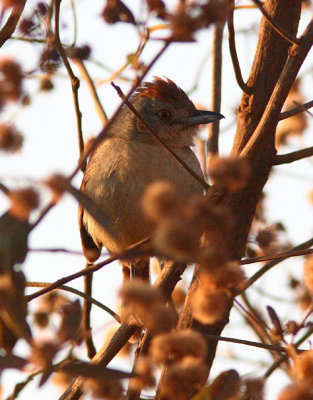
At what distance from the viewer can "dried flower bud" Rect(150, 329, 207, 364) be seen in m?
1.98

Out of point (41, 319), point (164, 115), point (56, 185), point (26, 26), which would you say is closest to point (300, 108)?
point (26, 26)

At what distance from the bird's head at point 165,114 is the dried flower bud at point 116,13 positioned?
289 centimetres

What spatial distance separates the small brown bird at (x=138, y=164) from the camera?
532cm

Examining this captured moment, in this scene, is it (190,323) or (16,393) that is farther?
(190,323)

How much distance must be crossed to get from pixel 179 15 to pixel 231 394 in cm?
117

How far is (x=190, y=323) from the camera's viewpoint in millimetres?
4414

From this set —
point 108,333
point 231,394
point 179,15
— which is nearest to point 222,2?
point 179,15

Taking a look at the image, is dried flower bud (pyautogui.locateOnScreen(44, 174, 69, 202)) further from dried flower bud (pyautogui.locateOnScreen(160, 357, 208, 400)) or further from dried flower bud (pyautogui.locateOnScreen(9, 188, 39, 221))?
dried flower bud (pyautogui.locateOnScreen(160, 357, 208, 400))

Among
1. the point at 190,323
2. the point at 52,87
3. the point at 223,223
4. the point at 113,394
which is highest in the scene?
the point at 52,87

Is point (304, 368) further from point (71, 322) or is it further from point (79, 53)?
point (79, 53)

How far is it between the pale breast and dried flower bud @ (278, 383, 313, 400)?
10.8 feet

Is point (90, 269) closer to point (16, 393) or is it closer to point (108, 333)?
point (16, 393)

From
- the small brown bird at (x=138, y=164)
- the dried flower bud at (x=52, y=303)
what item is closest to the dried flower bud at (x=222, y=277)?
the dried flower bud at (x=52, y=303)

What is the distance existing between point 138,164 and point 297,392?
3.58 metres
